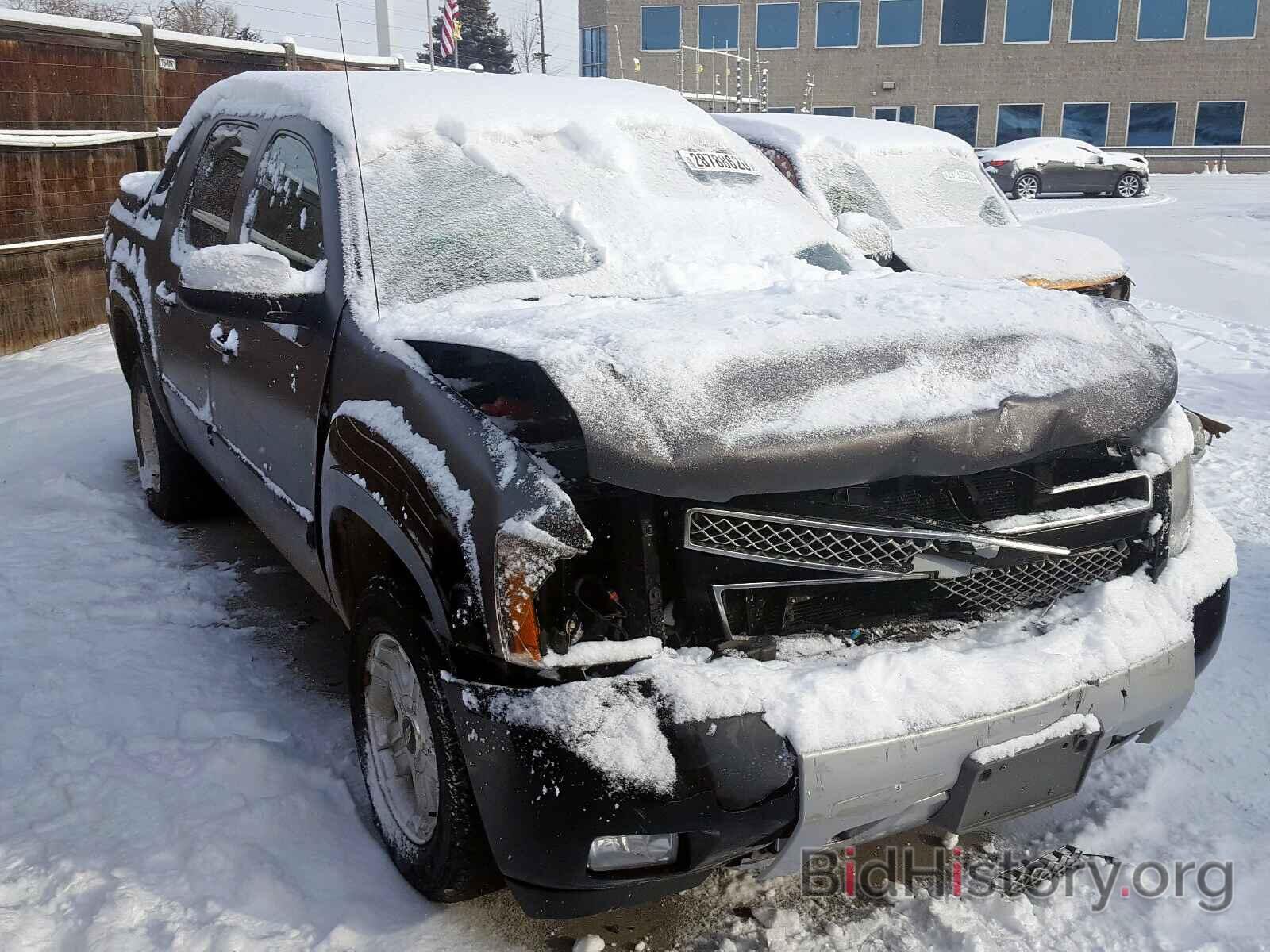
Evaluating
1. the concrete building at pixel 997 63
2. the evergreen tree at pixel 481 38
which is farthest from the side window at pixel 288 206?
the evergreen tree at pixel 481 38

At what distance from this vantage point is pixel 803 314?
252 cm

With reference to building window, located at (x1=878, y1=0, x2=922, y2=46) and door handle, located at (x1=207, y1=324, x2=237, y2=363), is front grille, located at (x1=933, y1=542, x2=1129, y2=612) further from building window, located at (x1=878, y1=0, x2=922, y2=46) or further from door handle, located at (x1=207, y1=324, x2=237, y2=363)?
building window, located at (x1=878, y1=0, x2=922, y2=46)

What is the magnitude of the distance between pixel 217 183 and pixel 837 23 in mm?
38671

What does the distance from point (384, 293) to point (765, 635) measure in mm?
1311

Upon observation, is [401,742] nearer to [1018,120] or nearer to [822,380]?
[822,380]

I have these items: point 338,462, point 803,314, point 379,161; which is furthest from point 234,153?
point 803,314

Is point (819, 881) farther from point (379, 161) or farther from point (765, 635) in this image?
point (379, 161)

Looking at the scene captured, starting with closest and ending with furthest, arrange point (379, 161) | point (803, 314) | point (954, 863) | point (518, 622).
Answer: point (518, 622) → point (803, 314) → point (954, 863) → point (379, 161)

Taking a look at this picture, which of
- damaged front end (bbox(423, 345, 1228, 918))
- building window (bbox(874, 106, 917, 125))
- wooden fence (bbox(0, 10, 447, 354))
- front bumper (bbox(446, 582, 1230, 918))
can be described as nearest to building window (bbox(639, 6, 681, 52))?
building window (bbox(874, 106, 917, 125))

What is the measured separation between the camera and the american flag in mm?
15470

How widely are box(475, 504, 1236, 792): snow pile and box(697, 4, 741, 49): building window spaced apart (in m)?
39.8

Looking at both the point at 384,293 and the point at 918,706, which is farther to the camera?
the point at 384,293

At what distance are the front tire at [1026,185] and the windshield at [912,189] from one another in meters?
17.1

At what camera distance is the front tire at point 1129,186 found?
24.0m
